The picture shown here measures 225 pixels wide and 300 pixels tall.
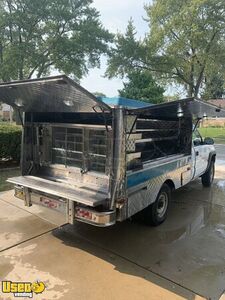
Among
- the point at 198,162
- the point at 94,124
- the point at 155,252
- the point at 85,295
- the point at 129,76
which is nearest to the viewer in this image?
the point at 85,295

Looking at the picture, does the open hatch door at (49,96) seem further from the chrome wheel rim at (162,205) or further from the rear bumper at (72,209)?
the chrome wheel rim at (162,205)

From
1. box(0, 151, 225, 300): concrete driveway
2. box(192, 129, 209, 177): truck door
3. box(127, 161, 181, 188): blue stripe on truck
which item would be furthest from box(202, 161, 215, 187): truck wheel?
box(127, 161, 181, 188): blue stripe on truck

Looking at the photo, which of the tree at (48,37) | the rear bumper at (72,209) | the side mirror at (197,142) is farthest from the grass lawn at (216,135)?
the rear bumper at (72,209)

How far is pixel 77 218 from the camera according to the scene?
378 cm

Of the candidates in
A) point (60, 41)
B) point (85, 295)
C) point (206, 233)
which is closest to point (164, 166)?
point (206, 233)

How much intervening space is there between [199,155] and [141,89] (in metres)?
15.4

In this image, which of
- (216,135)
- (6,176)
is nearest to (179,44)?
(216,135)

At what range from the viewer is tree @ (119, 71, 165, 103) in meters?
20.8

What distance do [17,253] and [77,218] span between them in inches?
37.9

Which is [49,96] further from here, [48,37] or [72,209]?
[48,37]

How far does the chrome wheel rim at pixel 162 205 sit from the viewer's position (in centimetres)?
502

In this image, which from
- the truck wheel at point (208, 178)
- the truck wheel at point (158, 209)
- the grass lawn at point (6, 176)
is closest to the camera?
the truck wheel at point (158, 209)

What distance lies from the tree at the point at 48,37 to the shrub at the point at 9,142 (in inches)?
597

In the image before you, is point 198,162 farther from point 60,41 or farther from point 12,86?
point 60,41
